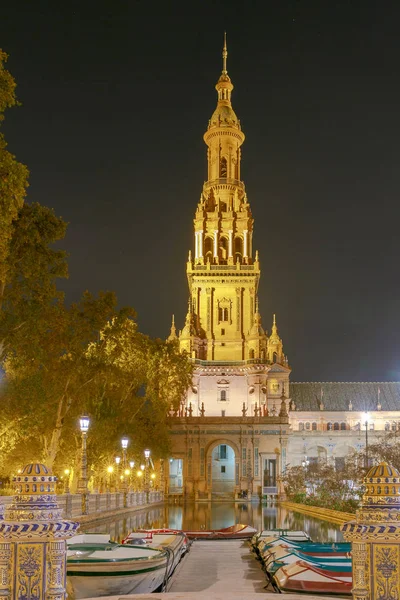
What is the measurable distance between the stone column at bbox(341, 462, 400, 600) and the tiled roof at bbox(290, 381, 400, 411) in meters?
105

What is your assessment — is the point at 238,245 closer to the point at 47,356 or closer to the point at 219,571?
the point at 47,356

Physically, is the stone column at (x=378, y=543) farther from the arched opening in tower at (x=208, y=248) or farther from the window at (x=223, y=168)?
the window at (x=223, y=168)

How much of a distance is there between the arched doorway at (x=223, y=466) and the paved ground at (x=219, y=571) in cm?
6605

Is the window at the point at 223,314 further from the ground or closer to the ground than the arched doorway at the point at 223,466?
further from the ground

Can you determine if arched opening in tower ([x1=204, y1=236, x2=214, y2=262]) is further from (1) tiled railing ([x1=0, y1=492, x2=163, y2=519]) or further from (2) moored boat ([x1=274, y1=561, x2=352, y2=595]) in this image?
(2) moored boat ([x1=274, y1=561, x2=352, y2=595])

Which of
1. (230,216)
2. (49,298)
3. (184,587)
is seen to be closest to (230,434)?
(230,216)

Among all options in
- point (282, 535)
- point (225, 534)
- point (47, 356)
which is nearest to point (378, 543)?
point (282, 535)

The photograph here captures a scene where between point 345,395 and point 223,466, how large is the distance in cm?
2875

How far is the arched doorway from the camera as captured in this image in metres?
93.9

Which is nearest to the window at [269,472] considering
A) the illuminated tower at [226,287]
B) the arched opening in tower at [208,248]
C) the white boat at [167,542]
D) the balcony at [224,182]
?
the illuminated tower at [226,287]

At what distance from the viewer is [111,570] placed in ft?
51.1

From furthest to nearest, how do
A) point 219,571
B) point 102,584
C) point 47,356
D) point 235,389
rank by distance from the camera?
point 235,389, point 47,356, point 219,571, point 102,584

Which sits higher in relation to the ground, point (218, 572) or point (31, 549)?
point (31, 549)

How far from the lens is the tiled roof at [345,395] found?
373ft
